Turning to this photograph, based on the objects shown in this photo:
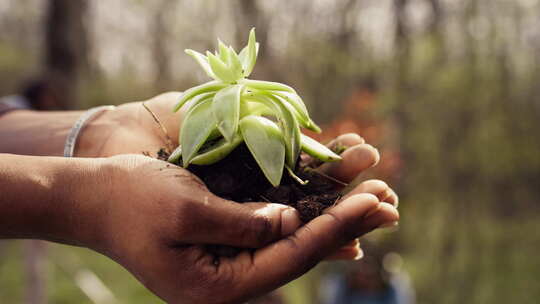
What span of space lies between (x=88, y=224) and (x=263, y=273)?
1.58ft

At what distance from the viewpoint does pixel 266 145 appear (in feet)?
4.21

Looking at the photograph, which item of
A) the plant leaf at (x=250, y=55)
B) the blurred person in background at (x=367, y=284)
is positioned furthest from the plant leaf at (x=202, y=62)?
the blurred person in background at (x=367, y=284)

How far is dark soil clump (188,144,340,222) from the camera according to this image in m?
1.32

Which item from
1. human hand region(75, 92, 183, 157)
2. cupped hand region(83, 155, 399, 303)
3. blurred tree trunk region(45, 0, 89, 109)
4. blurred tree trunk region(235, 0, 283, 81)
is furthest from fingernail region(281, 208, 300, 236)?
blurred tree trunk region(45, 0, 89, 109)

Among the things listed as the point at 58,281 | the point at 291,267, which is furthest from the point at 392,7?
the point at 58,281

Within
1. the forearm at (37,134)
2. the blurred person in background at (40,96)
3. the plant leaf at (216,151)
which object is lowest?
the blurred person in background at (40,96)

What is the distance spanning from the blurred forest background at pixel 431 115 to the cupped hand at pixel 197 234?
325 centimetres

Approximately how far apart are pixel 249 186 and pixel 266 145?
0.54ft

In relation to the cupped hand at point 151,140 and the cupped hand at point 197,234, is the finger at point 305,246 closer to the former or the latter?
the cupped hand at point 197,234

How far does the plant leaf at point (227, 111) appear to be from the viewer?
1.25 m

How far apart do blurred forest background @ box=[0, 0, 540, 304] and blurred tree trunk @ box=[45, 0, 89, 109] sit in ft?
0.05

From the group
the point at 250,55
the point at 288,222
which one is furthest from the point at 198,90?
the point at 288,222

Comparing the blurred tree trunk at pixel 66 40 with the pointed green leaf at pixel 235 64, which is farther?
the blurred tree trunk at pixel 66 40

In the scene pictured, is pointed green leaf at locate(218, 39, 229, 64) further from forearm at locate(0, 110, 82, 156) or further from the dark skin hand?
forearm at locate(0, 110, 82, 156)
